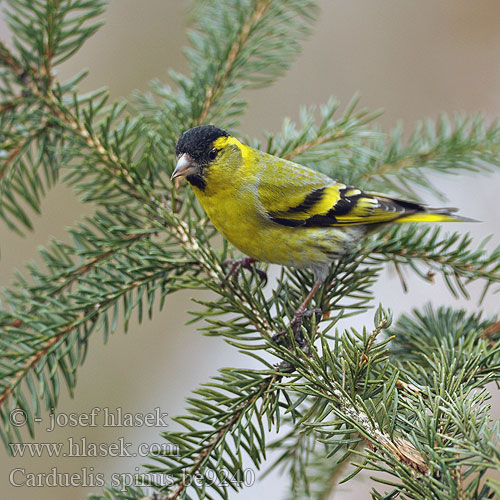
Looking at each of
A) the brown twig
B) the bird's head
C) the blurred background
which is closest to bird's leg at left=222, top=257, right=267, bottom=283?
the bird's head

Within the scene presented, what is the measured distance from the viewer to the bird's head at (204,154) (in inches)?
58.9

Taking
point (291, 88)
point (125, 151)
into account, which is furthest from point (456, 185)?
point (125, 151)

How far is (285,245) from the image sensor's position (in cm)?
168

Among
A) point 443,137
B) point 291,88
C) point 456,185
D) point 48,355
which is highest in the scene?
point 291,88

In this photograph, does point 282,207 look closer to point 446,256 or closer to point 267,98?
point 446,256

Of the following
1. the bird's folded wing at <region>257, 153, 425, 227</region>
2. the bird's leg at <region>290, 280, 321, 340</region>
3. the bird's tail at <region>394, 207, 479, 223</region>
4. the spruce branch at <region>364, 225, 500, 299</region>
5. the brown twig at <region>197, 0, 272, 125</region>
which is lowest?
the bird's leg at <region>290, 280, 321, 340</region>

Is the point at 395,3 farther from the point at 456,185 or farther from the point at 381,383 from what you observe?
the point at 381,383

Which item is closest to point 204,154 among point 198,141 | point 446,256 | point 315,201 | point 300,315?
point 198,141

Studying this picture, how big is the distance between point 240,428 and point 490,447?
18.5 inches

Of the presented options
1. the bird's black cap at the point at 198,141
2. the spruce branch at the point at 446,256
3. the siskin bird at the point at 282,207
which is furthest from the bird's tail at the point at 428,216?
the bird's black cap at the point at 198,141

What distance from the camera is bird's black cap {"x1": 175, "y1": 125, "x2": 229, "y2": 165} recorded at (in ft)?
4.91

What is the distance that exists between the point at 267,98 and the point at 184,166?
2.57 m

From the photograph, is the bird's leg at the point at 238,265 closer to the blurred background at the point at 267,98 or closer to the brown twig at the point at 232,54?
the brown twig at the point at 232,54

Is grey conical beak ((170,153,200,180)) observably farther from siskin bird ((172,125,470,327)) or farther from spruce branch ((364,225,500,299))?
spruce branch ((364,225,500,299))
